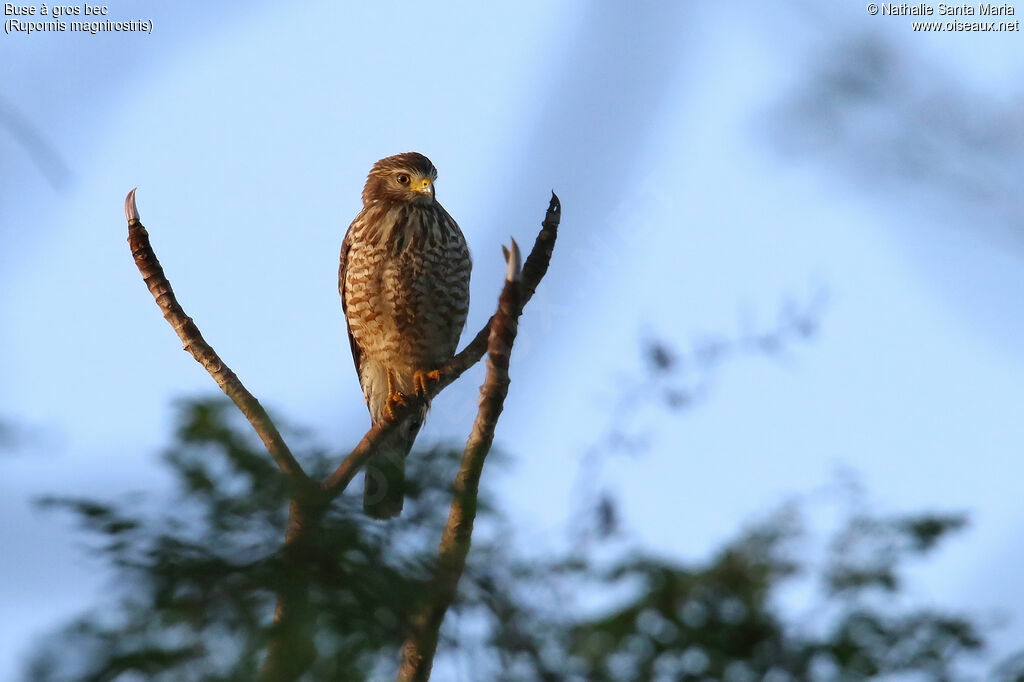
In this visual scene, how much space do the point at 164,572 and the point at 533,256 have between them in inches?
87.6

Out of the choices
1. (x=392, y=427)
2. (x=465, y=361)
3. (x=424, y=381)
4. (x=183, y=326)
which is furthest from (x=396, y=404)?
(x=183, y=326)

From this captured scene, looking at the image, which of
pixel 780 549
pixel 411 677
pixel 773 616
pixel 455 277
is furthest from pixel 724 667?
pixel 455 277

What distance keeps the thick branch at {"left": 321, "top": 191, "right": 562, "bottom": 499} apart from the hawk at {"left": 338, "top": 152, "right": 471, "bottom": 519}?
79cm

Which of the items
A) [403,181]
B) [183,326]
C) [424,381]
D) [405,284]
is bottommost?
[183,326]

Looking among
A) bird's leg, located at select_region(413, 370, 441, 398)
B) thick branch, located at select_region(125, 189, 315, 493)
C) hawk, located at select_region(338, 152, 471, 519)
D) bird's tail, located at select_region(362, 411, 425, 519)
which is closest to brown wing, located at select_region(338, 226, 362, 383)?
hawk, located at select_region(338, 152, 471, 519)

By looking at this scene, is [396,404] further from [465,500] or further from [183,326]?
[465,500]

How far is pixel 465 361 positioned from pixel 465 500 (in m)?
2.07

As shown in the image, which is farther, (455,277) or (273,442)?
(455,277)

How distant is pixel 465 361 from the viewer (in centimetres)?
502

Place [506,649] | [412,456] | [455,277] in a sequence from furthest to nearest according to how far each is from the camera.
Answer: [455,277]
[412,456]
[506,649]

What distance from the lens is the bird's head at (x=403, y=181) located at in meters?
7.15

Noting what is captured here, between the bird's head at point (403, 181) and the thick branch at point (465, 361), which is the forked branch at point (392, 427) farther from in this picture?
the bird's head at point (403, 181)

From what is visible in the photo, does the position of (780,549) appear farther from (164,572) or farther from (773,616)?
(164,572)

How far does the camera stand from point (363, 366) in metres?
7.43
